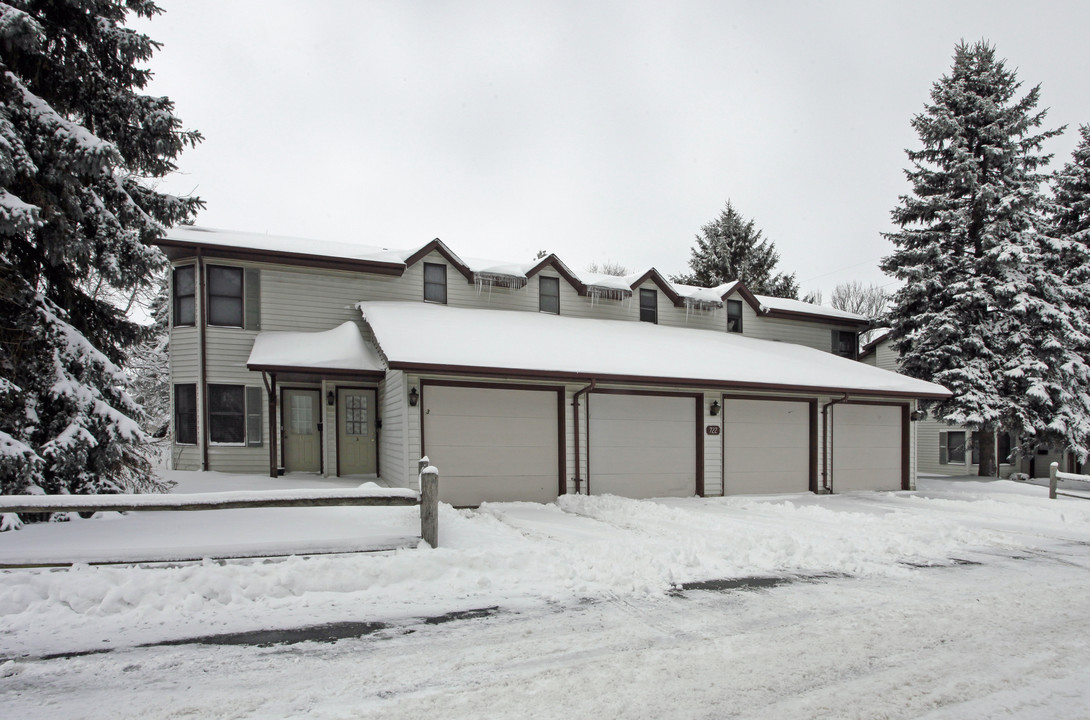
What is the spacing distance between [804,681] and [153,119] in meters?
10.4

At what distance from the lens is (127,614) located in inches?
195

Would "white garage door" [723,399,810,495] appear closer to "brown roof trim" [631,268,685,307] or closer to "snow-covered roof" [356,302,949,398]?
"snow-covered roof" [356,302,949,398]

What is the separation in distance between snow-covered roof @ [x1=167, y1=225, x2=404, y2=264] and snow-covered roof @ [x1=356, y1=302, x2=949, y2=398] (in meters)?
1.56

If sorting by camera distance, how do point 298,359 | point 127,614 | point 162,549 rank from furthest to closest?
1. point 298,359
2. point 162,549
3. point 127,614

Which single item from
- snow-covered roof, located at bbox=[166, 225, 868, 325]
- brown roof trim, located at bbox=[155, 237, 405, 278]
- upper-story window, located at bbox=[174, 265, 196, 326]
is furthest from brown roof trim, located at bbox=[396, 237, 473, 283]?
upper-story window, located at bbox=[174, 265, 196, 326]

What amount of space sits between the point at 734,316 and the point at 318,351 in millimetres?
13524

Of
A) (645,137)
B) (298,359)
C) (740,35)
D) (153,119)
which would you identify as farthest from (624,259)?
(153,119)

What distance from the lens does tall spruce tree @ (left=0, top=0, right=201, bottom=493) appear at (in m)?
7.48

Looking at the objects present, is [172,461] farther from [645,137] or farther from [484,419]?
[645,137]

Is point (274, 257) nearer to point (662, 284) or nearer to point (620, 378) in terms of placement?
point (620, 378)

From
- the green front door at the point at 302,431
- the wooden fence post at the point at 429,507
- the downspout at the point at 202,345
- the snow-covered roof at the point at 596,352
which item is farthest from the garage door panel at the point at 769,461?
the downspout at the point at 202,345

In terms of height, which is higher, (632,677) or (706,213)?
(706,213)

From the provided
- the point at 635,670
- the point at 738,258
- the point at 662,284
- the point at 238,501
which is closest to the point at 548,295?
the point at 662,284

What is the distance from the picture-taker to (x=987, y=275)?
63.4ft
